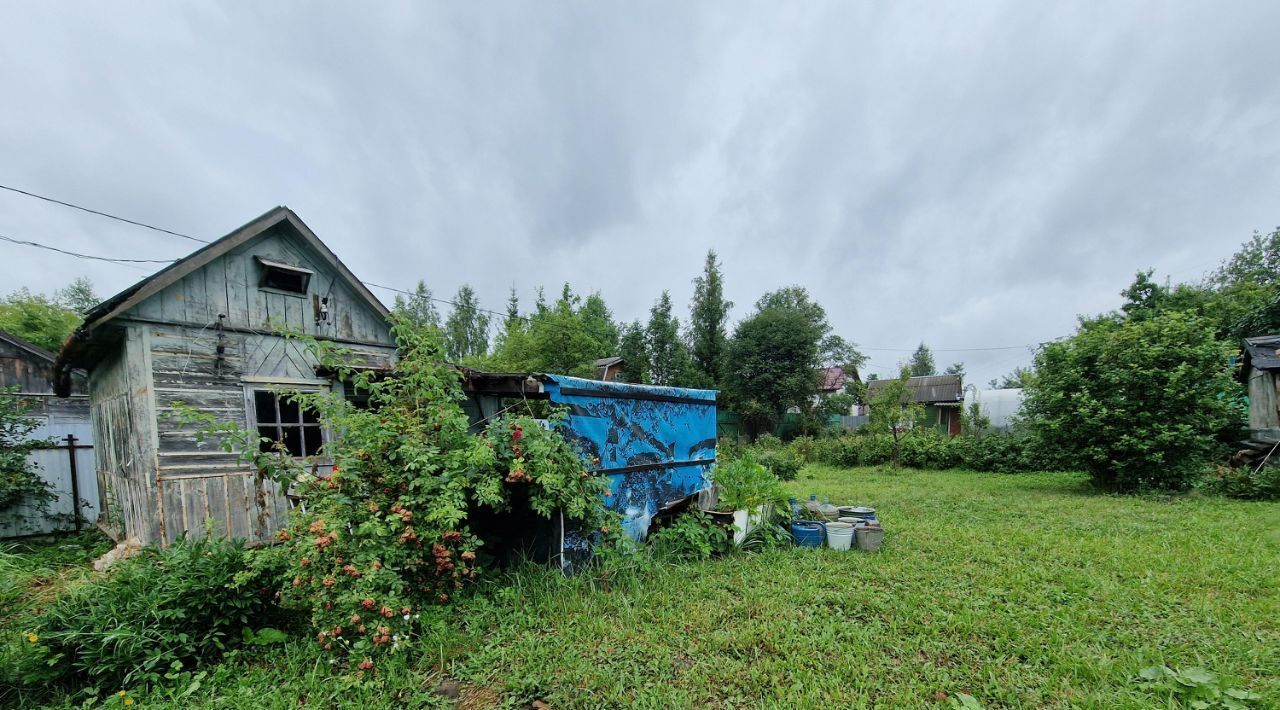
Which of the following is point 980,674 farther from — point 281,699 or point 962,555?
point 281,699

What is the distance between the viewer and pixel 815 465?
14625 millimetres

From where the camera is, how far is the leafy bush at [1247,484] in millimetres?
6910

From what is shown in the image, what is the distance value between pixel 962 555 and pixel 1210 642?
1872mm

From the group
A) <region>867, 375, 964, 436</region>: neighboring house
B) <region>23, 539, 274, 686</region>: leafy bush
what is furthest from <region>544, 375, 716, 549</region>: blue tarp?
<region>867, 375, 964, 436</region>: neighboring house

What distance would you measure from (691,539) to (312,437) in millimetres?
5128

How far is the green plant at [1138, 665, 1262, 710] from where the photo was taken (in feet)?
7.18

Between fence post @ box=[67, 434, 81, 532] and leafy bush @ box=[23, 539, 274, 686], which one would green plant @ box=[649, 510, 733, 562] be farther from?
fence post @ box=[67, 434, 81, 532]

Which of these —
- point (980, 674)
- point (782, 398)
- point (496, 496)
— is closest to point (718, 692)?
point (980, 674)

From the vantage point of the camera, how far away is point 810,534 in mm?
5031

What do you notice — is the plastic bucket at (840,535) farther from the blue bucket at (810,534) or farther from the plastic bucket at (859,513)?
the plastic bucket at (859,513)

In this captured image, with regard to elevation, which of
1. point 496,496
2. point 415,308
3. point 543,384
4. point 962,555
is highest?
point 415,308

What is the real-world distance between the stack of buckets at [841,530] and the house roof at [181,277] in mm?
6519

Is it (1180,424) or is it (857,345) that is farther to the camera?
(857,345)

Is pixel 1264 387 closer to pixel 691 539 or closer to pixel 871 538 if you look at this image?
pixel 871 538
